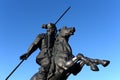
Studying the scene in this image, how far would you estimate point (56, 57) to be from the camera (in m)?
12.7

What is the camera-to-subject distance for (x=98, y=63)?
11750mm

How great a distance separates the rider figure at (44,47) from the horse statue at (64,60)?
0.45ft

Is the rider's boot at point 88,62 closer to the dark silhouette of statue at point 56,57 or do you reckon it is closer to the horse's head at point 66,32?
the dark silhouette of statue at point 56,57

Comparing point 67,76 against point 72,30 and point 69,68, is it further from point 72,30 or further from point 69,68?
point 72,30

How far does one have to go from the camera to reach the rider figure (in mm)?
12602

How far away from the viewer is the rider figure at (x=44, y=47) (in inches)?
496

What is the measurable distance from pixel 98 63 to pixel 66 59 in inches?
44.8

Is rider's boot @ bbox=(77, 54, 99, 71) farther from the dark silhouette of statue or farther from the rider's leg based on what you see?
the rider's leg

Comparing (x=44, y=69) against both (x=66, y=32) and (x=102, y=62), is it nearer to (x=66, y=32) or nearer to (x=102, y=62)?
(x=66, y=32)

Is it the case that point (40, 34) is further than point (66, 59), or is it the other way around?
point (40, 34)

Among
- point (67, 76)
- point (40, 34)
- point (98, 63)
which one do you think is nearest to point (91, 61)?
point (98, 63)

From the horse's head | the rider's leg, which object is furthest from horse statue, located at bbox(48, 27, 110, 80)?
the rider's leg

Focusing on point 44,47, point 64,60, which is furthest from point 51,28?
point 64,60

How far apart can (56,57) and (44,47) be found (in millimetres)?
608
